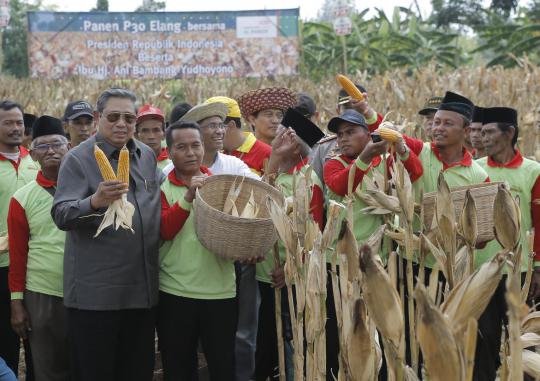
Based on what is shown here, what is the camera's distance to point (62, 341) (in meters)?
3.65

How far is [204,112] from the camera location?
3986 millimetres

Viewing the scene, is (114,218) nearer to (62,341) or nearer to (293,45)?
(62,341)

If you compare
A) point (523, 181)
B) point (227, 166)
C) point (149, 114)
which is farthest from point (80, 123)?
point (523, 181)

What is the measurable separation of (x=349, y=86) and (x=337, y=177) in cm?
42

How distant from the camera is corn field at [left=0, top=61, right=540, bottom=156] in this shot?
8336 millimetres

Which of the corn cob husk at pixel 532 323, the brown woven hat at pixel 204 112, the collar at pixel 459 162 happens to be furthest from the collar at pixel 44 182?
the corn cob husk at pixel 532 323

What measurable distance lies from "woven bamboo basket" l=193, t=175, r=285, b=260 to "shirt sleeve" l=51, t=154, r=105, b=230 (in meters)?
0.40

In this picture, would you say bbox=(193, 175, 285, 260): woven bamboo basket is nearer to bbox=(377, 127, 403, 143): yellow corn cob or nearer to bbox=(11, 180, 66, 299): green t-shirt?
bbox=(377, 127, 403, 143): yellow corn cob

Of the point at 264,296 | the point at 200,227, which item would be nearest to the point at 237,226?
the point at 200,227

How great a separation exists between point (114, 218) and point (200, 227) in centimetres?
35

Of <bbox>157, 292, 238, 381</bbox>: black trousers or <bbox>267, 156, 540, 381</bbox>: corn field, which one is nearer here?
<bbox>267, 156, 540, 381</bbox>: corn field

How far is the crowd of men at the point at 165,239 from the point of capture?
10.5 ft

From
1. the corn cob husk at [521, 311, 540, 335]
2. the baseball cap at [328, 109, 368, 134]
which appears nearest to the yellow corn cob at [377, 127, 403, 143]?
the baseball cap at [328, 109, 368, 134]

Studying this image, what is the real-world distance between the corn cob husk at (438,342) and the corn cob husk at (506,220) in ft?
2.39
